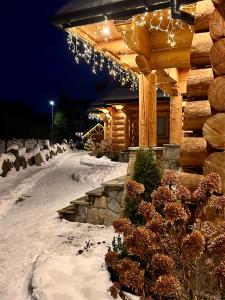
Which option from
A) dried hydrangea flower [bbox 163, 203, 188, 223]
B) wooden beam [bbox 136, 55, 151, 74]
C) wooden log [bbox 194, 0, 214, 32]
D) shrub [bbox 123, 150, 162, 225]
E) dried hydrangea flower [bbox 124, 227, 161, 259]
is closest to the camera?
dried hydrangea flower [bbox 124, 227, 161, 259]

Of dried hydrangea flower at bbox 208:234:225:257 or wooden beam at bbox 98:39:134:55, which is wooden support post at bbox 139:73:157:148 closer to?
wooden beam at bbox 98:39:134:55

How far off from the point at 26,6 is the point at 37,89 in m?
27.1

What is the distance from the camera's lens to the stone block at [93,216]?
24.3 feet

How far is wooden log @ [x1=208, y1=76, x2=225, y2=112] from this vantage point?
364 cm

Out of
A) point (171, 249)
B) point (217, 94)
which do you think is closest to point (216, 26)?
point (217, 94)

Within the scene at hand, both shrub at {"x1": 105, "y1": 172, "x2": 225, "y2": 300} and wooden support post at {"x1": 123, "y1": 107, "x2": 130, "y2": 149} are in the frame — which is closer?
shrub at {"x1": 105, "y1": 172, "x2": 225, "y2": 300}

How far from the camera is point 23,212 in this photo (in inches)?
339

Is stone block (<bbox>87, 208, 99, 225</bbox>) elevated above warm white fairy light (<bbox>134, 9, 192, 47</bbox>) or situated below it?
below

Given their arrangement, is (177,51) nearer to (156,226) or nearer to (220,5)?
(220,5)

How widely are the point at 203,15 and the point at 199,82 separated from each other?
910mm

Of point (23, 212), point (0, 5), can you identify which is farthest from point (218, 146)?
point (0, 5)

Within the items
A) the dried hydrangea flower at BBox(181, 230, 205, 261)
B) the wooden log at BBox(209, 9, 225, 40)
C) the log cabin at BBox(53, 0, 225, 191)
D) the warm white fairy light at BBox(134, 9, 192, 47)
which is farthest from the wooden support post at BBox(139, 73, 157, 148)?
the dried hydrangea flower at BBox(181, 230, 205, 261)

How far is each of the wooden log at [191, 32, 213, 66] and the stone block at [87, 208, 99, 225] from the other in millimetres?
4489

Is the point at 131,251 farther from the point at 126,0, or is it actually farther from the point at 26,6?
the point at 26,6
